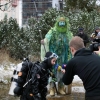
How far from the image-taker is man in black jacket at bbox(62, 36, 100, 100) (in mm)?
3428

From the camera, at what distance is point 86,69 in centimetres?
349

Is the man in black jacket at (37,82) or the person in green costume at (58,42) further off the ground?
the person in green costume at (58,42)

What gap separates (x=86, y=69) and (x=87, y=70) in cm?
2

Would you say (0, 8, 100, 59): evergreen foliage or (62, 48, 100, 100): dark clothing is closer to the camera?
(62, 48, 100, 100): dark clothing

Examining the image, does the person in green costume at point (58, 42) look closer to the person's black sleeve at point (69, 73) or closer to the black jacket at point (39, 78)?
the black jacket at point (39, 78)

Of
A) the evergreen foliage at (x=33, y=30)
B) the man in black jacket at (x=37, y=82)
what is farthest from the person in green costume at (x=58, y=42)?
the evergreen foliage at (x=33, y=30)

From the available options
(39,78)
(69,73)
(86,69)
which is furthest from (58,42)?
(86,69)

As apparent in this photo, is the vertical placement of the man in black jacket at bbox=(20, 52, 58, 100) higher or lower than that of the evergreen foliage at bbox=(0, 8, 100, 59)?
lower

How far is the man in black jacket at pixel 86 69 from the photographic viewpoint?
343cm

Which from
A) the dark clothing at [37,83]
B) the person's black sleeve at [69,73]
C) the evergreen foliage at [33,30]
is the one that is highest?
the evergreen foliage at [33,30]

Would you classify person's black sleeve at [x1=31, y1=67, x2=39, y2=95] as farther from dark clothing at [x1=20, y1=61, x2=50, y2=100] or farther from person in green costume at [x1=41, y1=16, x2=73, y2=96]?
person in green costume at [x1=41, y1=16, x2=73, y2=96]

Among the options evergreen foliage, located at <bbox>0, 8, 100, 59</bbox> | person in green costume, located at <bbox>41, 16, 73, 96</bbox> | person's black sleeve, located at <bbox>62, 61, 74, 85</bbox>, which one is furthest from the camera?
evergreen foliage, located at <bbox>0, 8, 100, 59</bbox>

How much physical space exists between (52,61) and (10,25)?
11684 millimetres

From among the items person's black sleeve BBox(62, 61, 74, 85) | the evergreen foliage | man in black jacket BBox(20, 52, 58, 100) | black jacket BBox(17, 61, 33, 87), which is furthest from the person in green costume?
the evergreen foliage
